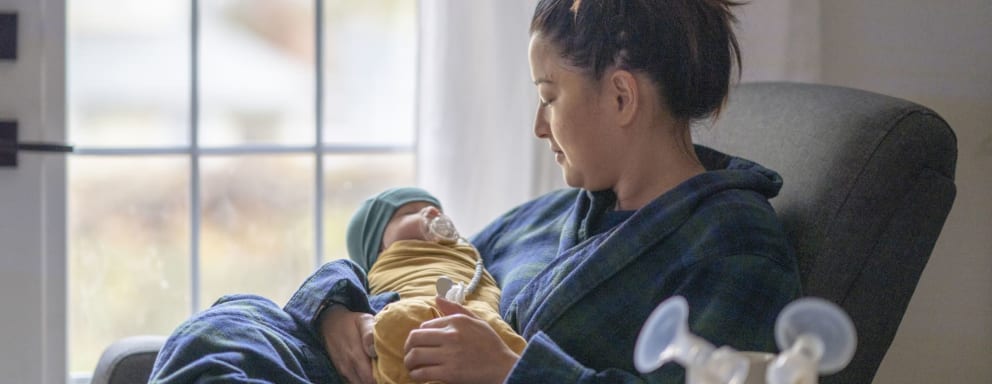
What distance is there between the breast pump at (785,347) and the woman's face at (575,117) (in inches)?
28.5

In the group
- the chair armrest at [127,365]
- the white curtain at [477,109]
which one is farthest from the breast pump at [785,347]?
the white curtain at [477,109]

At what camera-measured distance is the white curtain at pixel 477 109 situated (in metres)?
2.03

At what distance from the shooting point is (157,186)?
214 centimetres

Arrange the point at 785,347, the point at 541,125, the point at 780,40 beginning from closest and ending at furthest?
the point at 785,347 → the point at 541,125 → the point at 780,40

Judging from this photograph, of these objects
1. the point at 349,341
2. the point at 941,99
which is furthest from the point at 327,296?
the point at 941,99

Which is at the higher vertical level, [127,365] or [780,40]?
[780,40]

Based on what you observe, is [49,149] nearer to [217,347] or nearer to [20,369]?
[20,369]

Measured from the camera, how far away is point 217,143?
215 cm

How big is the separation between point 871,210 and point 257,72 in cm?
123

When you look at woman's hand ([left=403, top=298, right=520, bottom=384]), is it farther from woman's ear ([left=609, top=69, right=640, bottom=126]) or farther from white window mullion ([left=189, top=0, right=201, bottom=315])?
white window mullion ([left=189, top=0, right=201, bottom=315])

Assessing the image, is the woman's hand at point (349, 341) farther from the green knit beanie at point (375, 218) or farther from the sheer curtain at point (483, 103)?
the sheer curtain at point (483, 103)

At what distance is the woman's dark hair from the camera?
140 cm

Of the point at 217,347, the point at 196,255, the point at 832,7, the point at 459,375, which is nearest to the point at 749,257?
the point at 459,375

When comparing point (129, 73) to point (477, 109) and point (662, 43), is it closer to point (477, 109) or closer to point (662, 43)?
point (477, 109)
